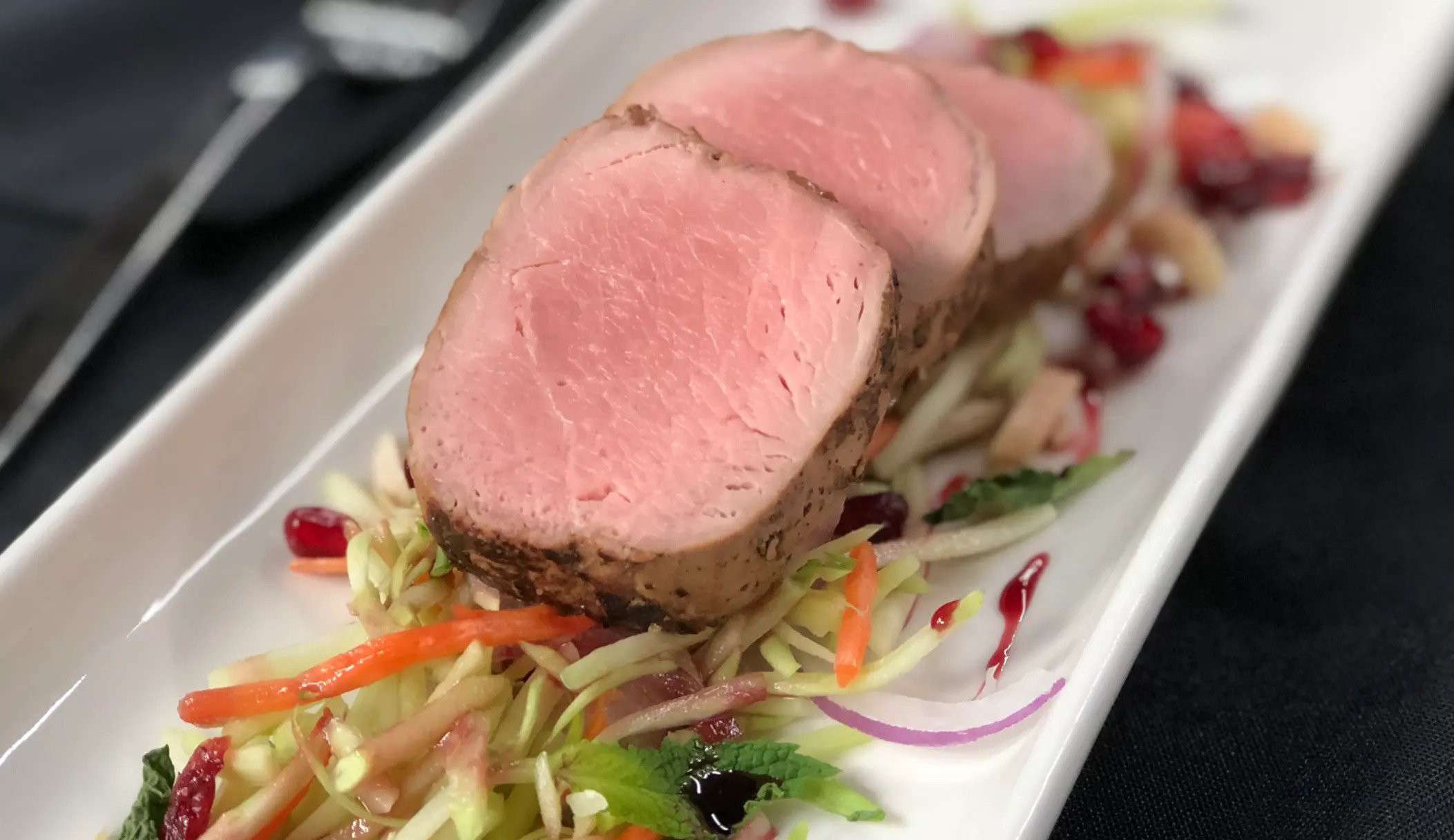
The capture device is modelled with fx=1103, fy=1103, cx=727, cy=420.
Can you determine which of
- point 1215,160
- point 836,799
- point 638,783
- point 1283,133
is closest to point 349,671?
point 638,783

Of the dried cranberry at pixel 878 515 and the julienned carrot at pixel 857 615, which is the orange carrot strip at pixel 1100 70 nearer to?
the dried cranberry at pixel 878 515

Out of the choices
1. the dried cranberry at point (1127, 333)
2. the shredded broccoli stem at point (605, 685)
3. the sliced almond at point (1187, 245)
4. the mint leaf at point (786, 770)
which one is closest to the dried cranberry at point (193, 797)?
the shredded broccoli stem at point (605, 685)

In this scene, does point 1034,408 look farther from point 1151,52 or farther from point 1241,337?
point 1151,52

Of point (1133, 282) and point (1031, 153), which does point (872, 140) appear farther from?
point (1133, 282)

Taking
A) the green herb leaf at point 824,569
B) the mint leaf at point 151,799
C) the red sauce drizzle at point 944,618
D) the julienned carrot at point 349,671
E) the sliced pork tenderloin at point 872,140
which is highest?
the sliced pork tenderloin at point 872,140

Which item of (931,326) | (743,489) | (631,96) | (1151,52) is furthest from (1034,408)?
(1151,52)
